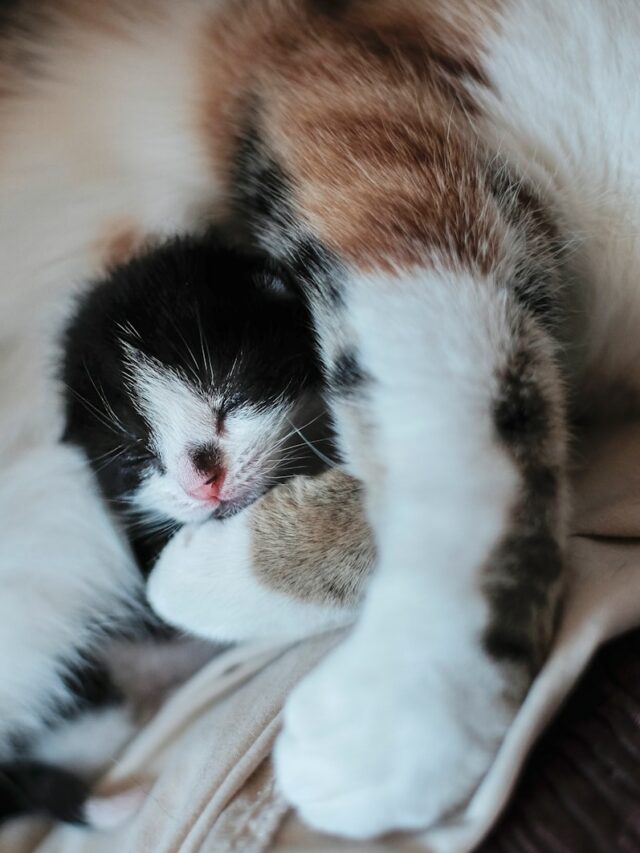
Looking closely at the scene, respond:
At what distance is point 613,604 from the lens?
0.78 meters

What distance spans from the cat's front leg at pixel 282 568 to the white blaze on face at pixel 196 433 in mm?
53

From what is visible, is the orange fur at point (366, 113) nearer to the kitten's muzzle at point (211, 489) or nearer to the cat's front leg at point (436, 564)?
the cat's front leg at point (436, 564)

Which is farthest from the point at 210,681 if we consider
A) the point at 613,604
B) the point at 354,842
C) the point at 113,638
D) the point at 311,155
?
the point at 311,155

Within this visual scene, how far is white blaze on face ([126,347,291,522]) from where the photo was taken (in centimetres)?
101

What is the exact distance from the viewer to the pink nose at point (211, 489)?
3.26ft

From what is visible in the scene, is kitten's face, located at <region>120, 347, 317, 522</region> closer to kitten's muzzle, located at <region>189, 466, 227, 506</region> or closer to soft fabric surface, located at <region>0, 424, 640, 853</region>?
kitten's muzzle, located at <region>189, 466, 227, 506</region>

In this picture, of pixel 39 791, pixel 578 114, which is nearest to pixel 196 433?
pixel 39 791

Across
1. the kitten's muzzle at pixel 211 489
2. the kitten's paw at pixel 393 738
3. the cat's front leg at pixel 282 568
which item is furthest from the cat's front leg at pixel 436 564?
the kitten's muzzle at pixel 211 489

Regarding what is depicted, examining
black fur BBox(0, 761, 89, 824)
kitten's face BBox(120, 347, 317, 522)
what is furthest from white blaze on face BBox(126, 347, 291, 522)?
black fur BBox(0, 761, 89, 824)

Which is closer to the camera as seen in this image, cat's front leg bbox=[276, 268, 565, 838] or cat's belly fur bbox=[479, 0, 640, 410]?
cat's front leg bbox=[276, 268, 565, 838]

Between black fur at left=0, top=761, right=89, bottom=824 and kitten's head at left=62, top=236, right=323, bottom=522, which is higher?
kitten's head at left=62, top=236, right=323, bottom=522

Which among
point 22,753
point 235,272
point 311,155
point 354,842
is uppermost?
point 311,155

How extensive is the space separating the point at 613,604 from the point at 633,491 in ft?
0.73

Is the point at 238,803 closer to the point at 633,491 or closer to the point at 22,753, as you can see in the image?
the point at 22,753
